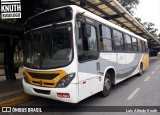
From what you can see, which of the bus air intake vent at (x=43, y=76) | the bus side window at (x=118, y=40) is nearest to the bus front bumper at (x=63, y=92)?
the bus air intake vent at (x=43, y=76)

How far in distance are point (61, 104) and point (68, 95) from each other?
4.33 feet

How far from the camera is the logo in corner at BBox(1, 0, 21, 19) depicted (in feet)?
23.6

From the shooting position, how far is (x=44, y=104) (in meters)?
5.95

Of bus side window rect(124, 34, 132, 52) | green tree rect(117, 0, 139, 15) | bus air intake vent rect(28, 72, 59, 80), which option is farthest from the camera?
green tree rect(117, 0, 139, 15)

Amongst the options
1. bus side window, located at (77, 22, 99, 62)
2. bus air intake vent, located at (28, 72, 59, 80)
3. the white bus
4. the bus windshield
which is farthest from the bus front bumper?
bus side window, located at (77, 22, 99, 62)

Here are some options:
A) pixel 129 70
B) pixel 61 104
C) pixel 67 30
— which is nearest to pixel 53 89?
pixel 61 104

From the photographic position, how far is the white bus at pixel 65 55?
15.5 feet

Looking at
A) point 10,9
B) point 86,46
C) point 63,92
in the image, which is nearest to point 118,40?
point 86,46

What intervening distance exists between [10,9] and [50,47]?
3.45 m

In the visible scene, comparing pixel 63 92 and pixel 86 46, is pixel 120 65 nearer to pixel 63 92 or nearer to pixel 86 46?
pixel 86 46

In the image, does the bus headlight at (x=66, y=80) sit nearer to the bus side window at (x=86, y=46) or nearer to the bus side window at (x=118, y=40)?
the bus side window at (x=86, y=46)

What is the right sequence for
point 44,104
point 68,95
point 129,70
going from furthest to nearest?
point 129,70 < point 44,104 < point 68,95

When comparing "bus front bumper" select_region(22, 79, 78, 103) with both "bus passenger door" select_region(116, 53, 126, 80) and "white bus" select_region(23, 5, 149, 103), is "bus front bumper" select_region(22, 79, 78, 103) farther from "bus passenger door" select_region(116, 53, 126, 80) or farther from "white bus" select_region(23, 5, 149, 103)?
"bus passenger door" select_region(116, 53, 126, 80)

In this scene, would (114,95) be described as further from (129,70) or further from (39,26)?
(39,26)
